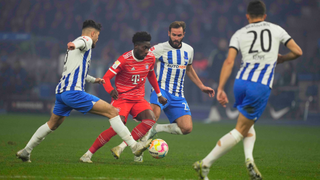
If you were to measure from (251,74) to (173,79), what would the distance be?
7.60 feet

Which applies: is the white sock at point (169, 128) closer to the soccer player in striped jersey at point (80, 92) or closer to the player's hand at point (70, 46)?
the soccer player in striped jersey at point (80, 92)

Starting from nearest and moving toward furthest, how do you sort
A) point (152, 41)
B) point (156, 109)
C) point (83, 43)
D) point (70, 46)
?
point (70, 46) < point (83, 43) < point (156, 109) < point (152, 41)

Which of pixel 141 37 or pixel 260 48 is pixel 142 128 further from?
pixel 260 48

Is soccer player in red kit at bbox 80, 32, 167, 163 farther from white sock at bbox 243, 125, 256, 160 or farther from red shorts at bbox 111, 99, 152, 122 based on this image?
white sock at bbox 243, 125, 256, 160

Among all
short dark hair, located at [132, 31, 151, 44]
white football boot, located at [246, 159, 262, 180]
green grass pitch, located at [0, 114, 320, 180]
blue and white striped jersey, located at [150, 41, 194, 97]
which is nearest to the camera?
white football boot, located at [246, 159, 262, 180]

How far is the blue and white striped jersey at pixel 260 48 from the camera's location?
401 cm

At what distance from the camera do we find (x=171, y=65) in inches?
243

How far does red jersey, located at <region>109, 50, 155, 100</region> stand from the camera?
5578 mm

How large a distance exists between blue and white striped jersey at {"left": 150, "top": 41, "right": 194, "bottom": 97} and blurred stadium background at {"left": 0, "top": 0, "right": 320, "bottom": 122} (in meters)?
9.60

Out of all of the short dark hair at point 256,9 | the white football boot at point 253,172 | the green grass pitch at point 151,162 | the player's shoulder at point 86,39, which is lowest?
the green grass pitch at point 151,162

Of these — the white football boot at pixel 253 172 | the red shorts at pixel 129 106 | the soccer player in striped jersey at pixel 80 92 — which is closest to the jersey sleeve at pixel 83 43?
the soccer player in striped jersey at pixel 80 92

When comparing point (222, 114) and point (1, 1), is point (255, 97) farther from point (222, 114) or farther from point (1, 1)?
point (1, 1)

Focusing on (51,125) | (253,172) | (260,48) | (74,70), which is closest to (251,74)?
(260,48)

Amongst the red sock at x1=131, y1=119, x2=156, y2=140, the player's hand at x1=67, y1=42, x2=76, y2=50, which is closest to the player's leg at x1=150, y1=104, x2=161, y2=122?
the red sock at x1=131, y1=119, x2=156, y2=140
